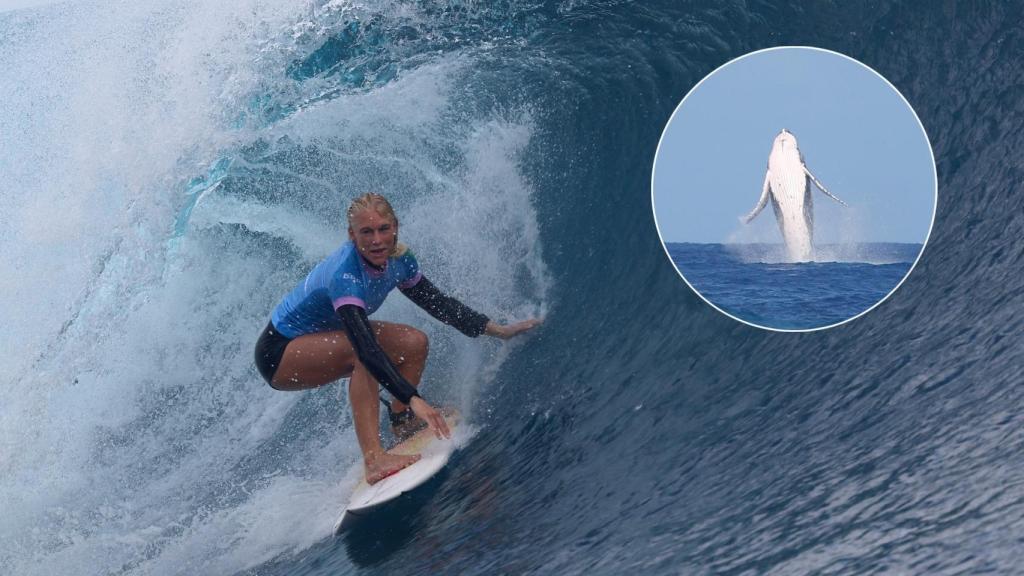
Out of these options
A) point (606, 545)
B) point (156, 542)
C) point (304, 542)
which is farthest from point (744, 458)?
point (156, 542)

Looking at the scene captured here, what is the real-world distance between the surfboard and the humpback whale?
5.48 feet

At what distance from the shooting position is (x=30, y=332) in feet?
20.0

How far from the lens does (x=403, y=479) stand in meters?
4.15

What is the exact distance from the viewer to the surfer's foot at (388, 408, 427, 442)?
179 inches

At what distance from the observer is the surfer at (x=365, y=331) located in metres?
3.81

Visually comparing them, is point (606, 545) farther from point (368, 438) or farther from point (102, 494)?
point (102, 494)

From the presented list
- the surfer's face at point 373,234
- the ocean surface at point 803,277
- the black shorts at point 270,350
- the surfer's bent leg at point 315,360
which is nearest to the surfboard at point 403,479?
the surfer's bent leg at point 315,360

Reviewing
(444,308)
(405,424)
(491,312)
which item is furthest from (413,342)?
(491,312)

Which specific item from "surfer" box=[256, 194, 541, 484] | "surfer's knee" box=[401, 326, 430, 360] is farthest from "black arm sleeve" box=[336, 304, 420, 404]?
"surfer's knee" box=[401, 326, 430, 360]

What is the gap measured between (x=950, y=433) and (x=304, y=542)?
255cm

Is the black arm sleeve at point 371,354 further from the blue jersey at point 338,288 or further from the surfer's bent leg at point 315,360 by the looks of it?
the surfer's bent leg at point 315,360

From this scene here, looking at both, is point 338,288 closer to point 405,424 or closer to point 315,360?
point 315,360

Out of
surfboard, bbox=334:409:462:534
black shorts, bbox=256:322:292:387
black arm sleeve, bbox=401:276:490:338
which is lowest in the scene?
surfboard, bbox=334:409:462:534

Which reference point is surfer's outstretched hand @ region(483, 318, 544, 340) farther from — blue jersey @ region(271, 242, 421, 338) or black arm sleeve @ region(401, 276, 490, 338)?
blue jersey @ region(271, 242, 421, 338)
